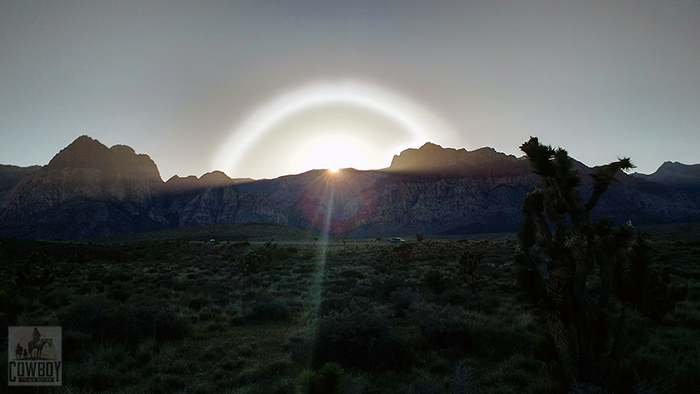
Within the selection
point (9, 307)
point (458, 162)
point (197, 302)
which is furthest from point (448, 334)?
point (458, 162)

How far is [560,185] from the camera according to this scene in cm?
514

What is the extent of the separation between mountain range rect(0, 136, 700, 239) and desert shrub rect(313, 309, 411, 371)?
10346 centimetres

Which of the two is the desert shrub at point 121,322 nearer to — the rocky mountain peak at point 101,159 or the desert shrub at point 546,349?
the desert shrub at point 546,349

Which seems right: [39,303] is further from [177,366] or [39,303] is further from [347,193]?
[347,193]

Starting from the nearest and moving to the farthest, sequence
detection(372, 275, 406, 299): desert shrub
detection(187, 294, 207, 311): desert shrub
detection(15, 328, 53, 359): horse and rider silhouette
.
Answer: detection(15, 328, 53, 359): horse and rider silhouette
detection(187, 294, 207, 311): desert shrub
detection(372, 275, 406, 299): desert shrub

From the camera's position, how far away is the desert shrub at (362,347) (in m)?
6.94

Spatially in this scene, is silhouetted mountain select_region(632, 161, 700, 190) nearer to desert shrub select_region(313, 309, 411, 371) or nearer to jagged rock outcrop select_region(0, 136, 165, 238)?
desert shrub select_region(313, 309, 411, 371)

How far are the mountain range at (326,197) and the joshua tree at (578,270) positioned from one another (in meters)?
103

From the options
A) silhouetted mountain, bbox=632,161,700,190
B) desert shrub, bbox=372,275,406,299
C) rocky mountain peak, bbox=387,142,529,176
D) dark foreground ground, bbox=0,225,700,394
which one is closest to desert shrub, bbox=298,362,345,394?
dark foreground ground, bbox=0,225,700,394

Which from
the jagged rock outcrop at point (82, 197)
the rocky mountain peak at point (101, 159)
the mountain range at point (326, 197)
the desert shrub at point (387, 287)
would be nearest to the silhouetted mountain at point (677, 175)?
the mountain range at point (326, 197)

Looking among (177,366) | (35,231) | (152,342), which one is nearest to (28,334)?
(152,342)

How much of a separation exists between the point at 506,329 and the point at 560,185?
523 centimetres

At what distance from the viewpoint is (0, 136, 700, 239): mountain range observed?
10881 cm

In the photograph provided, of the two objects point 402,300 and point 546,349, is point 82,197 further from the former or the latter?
point 546,349
